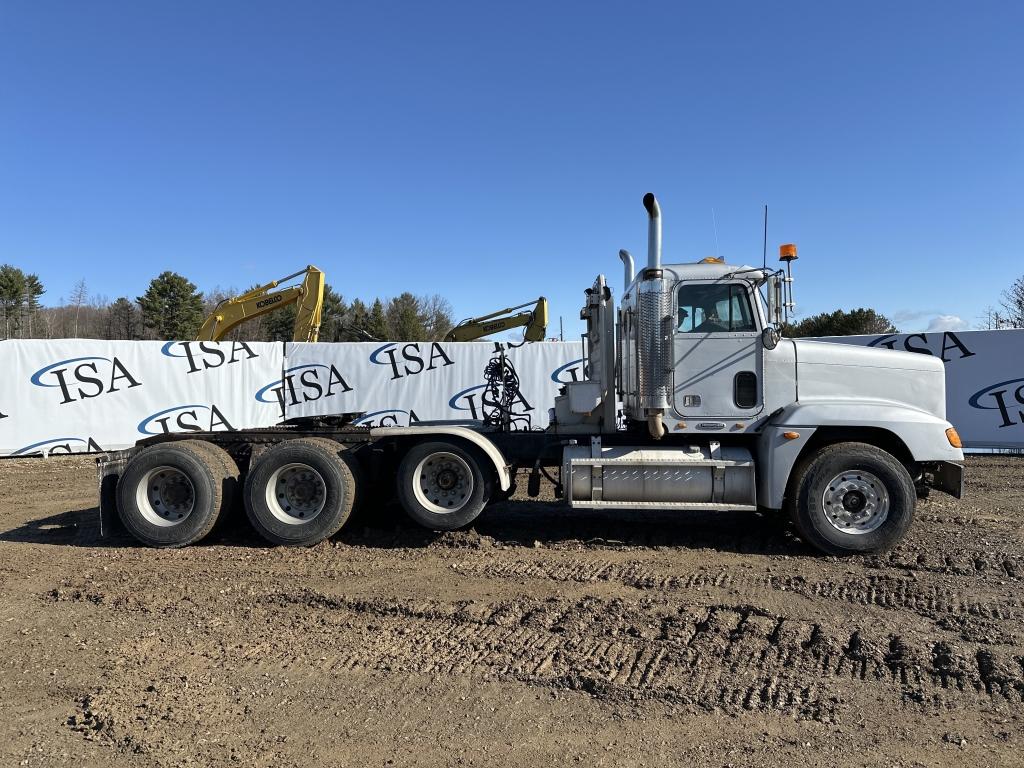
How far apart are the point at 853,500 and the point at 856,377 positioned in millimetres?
1232

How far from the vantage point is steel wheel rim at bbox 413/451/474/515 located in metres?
6.76

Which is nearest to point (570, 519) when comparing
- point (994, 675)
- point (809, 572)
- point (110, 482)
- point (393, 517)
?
point (393, 517)

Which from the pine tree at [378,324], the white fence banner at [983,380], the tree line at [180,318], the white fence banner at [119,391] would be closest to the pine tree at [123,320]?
the tree line at [180,318]

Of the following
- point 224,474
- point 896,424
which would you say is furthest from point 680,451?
point 224,474

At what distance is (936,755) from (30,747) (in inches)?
175

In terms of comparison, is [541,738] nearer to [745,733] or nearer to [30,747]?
[745,733]

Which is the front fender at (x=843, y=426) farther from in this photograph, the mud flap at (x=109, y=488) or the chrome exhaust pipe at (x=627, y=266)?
the mud flap at (x=109, y=488)

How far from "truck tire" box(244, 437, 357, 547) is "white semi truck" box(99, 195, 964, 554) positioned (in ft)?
0.05

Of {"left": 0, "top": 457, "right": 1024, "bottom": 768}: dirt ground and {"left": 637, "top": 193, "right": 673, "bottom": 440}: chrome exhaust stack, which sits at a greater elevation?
{"left": 637, "top": 193, "right": 673, "bottom": 440}: chrome exhaust stack

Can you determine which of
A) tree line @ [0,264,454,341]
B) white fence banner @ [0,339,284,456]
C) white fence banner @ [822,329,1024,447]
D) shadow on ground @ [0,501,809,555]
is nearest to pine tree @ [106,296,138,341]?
tree line @ [0,264,454,341]

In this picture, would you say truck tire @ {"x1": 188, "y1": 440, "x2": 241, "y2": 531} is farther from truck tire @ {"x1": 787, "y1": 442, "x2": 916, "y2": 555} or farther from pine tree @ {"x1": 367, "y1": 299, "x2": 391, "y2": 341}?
pine tree @ {"x1": 367, "y1": 299, "x2": 391, "y2": 341}

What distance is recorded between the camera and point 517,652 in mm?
4203

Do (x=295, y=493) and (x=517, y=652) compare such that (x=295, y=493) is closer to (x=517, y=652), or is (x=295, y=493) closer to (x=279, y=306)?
(x=517, y=652)

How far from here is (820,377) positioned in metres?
6.50
